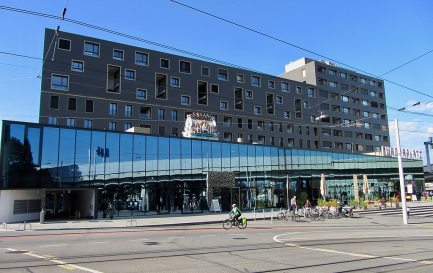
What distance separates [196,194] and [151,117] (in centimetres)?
2884

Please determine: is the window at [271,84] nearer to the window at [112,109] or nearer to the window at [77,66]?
the window at [112,109]

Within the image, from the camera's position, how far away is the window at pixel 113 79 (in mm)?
66250

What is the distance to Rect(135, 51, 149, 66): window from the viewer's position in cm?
6862

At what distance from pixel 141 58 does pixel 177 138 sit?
30921mm

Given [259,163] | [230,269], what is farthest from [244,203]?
[230,269]

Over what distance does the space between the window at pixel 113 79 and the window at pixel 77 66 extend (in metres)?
4.28

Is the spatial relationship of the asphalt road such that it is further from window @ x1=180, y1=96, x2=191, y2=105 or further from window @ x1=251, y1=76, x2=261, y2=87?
window @ x1=251, y1=76, x2=261, y2=87

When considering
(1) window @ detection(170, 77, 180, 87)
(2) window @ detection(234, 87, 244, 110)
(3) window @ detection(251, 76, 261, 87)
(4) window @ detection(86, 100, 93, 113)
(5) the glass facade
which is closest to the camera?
(5) the glass facade

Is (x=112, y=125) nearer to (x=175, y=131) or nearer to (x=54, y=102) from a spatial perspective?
(x=54, y=102)

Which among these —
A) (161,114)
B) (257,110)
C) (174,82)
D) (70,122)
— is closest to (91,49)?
(70,122)

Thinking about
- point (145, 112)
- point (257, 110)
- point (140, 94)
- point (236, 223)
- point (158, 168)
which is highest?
point (257, 110)

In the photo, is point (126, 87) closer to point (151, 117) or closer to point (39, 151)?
point (151, 117)

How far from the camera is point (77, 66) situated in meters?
62.0

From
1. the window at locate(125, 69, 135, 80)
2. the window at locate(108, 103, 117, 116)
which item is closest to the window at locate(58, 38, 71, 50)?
the window at locate(125, 69, 135, 80)
